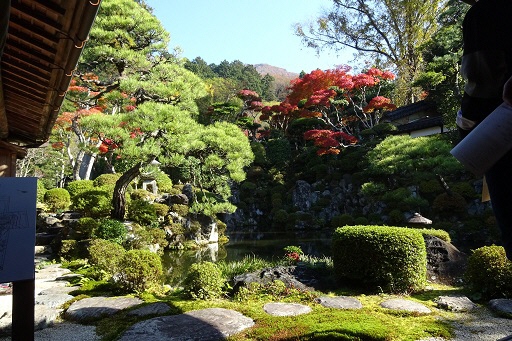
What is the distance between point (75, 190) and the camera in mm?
13336

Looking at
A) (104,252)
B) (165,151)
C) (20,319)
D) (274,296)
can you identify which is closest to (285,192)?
(165,151)

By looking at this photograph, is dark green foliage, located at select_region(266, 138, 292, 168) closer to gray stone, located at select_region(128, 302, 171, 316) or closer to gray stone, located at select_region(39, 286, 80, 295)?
gray stone, located at select_region(39, 286, 80, 295)

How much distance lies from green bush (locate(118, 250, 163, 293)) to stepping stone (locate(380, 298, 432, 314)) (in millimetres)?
3618

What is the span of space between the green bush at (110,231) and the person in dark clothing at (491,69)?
30.7 feet

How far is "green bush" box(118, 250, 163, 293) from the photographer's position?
5.82 m

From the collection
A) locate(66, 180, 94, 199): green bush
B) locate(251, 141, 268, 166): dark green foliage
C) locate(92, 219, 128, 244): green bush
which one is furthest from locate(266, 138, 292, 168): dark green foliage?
locate(92, 219, 128, 244): green bush

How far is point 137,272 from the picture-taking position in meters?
5.79

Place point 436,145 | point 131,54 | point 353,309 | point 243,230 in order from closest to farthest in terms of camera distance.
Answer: point 353,309 < point 131,54 < point 436,145 < point 243,230

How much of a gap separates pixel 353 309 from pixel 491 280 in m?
2.36

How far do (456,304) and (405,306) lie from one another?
2.44 feet

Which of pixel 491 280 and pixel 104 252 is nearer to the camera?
pixel 491 280

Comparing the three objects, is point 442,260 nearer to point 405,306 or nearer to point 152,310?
point 405,306

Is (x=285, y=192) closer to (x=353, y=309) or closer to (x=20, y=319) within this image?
(x=353, y=309)

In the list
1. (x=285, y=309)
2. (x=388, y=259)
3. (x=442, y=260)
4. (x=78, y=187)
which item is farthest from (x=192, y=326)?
(x=78, y=187)
